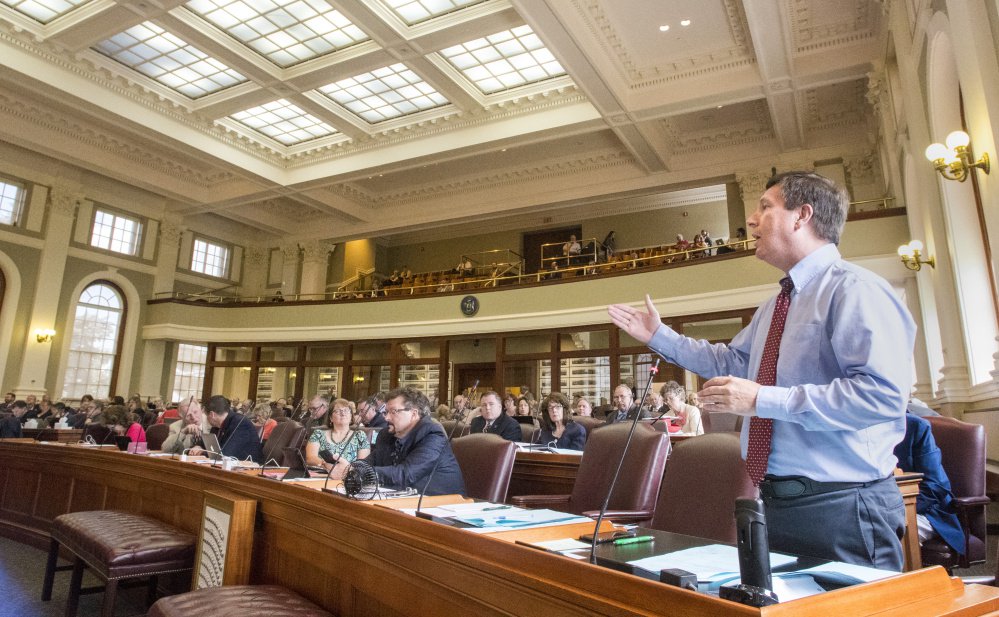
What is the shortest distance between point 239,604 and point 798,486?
1.54 metres

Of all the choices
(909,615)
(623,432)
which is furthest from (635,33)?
(909,615)

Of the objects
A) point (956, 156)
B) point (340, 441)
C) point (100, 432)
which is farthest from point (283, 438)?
point (956, 156)

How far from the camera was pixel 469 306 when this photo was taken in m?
12.3

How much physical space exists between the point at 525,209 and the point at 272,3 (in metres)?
6.50

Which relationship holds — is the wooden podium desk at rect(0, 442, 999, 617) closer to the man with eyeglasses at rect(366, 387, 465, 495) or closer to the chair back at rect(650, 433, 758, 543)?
the man with eyeglasses at rect(366, 387, 465, 495)

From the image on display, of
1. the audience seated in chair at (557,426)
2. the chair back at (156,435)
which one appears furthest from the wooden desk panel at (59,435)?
the audience seated in chair at (557,426)

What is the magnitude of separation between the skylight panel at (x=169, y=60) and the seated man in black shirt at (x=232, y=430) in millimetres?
7755

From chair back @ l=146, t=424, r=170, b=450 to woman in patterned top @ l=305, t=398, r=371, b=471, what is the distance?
167 cm

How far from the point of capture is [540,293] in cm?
1170

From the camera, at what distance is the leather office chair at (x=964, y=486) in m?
2.71

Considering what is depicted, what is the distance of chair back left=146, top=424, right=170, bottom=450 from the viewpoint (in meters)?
5.13

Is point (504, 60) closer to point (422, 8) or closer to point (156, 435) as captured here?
point (422, 8)

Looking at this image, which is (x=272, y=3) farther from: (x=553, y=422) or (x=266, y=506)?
(x=266, y=506)

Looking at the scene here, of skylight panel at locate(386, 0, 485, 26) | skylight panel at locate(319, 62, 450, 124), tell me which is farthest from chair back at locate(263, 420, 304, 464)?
skylight panel at locate(319, 62, 450, 124)
